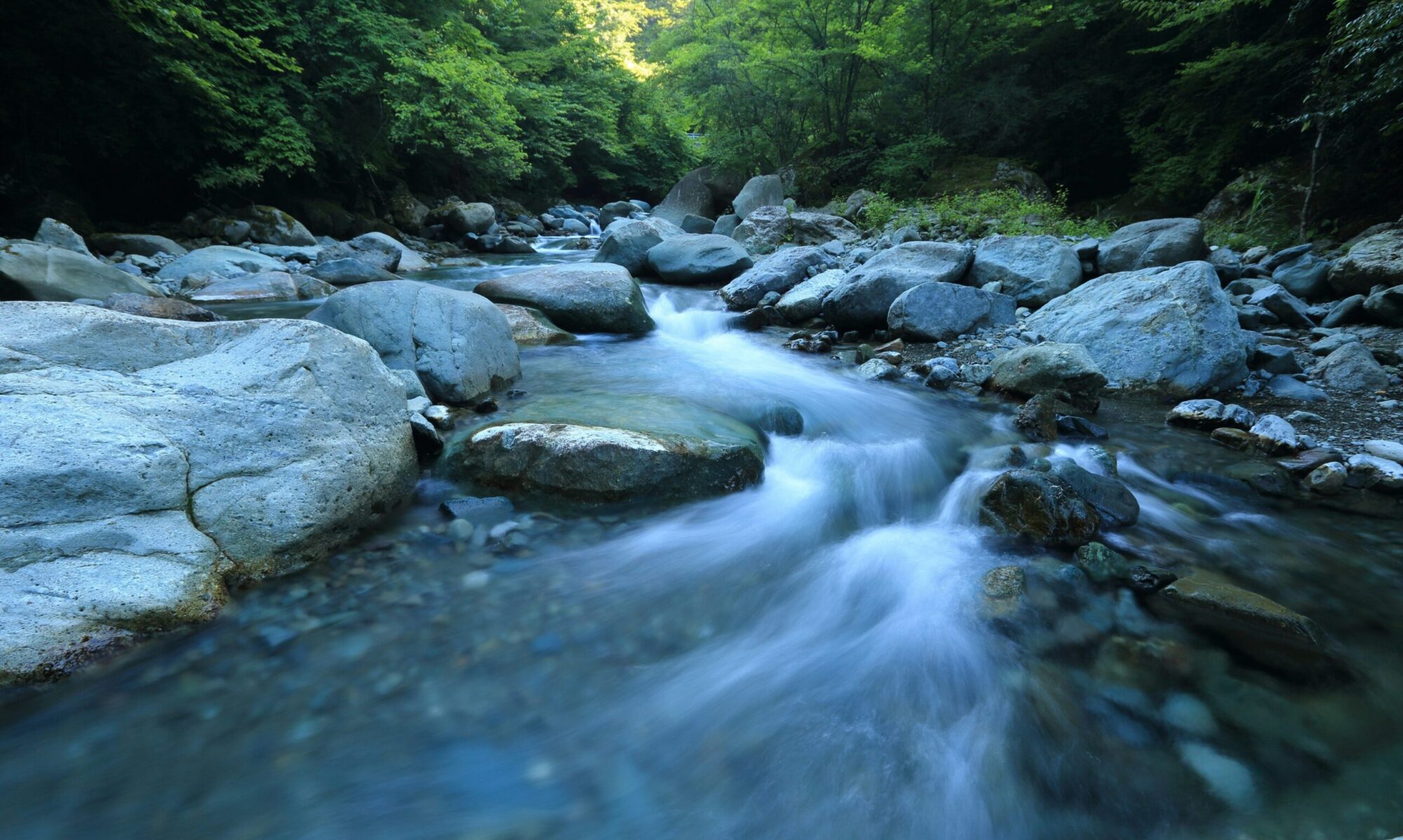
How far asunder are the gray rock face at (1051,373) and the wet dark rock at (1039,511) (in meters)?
2.15

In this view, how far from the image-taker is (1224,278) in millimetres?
7566

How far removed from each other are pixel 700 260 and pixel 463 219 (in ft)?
31.8

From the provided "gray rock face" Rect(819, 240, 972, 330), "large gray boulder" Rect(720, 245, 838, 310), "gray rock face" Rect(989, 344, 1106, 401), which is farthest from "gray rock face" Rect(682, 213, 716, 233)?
"gray rock face" Rect(989, 344, 1106, 401)

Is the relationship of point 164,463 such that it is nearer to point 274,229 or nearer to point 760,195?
point 274,229

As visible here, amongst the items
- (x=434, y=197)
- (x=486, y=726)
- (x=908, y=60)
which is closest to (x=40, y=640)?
(x=486, y=726)

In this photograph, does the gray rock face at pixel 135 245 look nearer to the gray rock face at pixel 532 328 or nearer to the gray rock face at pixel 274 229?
the gray rock face at pixel 274 229

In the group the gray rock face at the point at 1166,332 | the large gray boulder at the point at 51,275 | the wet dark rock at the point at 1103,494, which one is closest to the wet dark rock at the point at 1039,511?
the wet dark rock at the point at 1103,494

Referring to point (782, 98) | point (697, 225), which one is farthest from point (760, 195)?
point (782, 98)

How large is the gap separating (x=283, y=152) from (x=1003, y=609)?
608 inches

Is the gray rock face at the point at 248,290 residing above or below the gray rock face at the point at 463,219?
below

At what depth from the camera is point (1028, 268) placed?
7.57 m

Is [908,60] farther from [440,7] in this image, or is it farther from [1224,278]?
[440,7]

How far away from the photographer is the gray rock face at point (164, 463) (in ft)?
6.56

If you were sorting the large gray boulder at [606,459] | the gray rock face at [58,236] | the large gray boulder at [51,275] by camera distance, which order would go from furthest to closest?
1. the gray rock face at [58,236]
2. the large gray boulder at [51,275]
3. the large gray boulder at [606,459]
